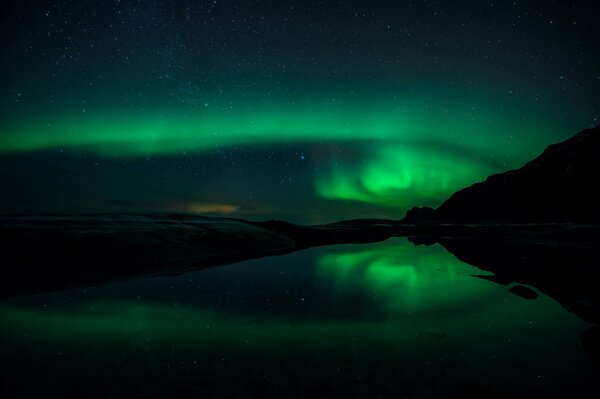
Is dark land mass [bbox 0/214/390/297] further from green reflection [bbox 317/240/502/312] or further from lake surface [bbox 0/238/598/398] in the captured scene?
green reflection [bbox 317/240/502/312]

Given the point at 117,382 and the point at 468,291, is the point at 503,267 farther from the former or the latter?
the point at 117,382

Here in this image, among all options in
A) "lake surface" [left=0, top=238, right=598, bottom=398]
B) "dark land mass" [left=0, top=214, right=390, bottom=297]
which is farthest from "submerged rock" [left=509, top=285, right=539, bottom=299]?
"dark land mass" [left=0, top=214, right=390, bottom=297]

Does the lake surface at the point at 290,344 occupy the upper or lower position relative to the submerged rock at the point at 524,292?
lower

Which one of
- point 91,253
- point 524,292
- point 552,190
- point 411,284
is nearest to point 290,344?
point 411,284

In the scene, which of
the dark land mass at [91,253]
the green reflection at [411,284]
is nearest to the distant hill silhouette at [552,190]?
the green reflection at [411,284]

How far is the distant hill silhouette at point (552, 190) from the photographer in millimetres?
132125

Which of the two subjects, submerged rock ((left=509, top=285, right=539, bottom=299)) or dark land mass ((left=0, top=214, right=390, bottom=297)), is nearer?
submerged rock ((left=509, top=285, right=539, bottom=299))

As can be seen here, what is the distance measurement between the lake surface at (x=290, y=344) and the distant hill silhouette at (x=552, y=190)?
449 ft

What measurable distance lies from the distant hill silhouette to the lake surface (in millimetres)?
136757

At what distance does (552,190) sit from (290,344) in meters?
192

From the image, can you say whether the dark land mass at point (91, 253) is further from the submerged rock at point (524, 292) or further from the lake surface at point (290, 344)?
the submerged rock at point (524, 292)

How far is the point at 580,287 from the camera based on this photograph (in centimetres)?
1236

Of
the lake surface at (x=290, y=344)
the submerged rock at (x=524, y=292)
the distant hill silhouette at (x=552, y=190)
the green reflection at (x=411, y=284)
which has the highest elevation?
the distant hill silhouette at (x=552, y=190)

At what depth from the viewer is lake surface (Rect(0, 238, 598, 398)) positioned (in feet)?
17.3
